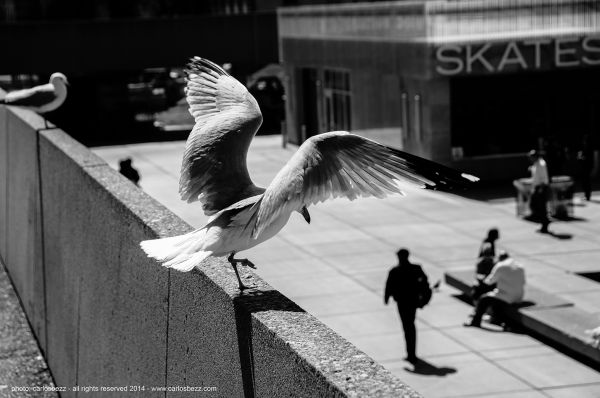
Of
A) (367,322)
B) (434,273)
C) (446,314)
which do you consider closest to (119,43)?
(434,273)

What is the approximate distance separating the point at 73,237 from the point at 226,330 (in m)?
3.44

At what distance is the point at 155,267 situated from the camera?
198 inches

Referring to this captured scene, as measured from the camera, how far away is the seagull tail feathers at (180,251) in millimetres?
4090

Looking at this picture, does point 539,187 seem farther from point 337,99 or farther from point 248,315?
point 248,315

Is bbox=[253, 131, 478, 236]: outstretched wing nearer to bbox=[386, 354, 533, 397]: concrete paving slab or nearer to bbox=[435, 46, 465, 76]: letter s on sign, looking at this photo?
bbox=[386, 354, 533, 397]: concrete paving slab

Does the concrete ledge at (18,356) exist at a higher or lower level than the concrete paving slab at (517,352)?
higher

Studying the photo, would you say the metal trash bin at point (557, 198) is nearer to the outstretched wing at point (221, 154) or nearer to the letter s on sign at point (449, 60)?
the letter s on sign at point (449, 60)

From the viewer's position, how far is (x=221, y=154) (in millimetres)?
5266

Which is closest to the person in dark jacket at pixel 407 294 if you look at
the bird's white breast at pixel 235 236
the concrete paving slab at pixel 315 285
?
the concrete paving slab at pixel 315 285

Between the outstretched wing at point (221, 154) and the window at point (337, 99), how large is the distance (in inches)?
1226

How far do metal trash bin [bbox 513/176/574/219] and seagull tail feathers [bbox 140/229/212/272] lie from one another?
Result: 19.8 m

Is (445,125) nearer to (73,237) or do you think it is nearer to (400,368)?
(400,368)

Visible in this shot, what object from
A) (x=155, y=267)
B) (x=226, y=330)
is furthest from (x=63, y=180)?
(x=226, y=330)

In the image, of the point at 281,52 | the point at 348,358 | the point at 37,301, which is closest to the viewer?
the point at 348,358
